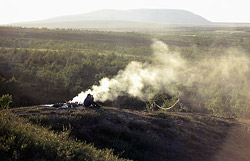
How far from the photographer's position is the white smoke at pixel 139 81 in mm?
27962

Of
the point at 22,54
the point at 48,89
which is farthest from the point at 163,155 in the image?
the point at 22,54

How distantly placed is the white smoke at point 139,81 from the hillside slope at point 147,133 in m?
5.35

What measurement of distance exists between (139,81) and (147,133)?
20.5 m

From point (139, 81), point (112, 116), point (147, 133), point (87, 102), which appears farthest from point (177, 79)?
point (147, 133)

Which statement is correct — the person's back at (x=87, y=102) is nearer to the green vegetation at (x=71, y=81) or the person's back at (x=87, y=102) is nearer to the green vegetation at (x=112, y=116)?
the green vegetation at (x=112, y=116)

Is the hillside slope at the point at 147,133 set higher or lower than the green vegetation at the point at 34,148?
lower

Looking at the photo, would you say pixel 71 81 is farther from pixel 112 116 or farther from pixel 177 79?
pixel 112 116

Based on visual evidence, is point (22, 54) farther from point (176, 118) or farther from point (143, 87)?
point (176, 118)

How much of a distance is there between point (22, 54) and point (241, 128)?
35.3 m

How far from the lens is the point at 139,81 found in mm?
36250

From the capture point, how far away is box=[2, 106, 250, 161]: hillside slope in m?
13.6

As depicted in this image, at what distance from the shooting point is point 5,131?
862 centimetres

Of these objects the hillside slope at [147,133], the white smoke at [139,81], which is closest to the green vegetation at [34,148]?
the hillside slope at [147,133]

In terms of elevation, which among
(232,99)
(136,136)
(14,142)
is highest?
(14,142)
